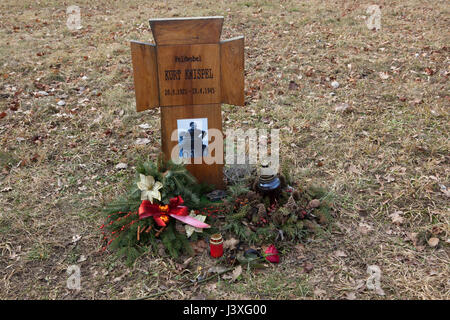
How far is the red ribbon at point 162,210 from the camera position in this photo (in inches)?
125

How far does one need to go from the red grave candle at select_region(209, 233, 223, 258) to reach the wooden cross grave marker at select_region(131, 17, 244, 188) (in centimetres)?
95

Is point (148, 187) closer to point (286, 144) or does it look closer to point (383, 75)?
point (286, 144)

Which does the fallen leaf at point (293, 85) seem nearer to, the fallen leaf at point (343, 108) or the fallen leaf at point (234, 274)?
the fallen leaf at point (343, 108)

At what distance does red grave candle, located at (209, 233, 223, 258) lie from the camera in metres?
3.03

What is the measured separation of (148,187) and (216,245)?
771 mm

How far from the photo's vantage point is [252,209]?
11.0 feet

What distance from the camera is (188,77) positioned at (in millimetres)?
3412

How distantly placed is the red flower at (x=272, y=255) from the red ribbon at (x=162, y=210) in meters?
0.77

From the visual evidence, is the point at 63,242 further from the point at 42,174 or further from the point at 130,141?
the point at 130,141

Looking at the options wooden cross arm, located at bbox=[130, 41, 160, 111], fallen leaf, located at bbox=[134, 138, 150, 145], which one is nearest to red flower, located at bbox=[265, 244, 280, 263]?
wooden cross arm, located at bbox=[130, 41, 160, 111]

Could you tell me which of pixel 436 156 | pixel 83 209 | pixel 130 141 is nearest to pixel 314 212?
pixel 436 156
